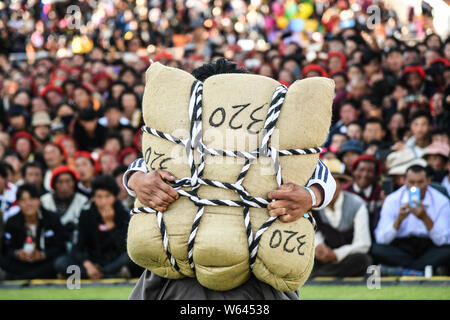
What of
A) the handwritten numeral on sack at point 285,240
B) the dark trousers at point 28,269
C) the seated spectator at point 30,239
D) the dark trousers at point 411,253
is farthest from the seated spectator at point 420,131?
the handwritten numeral on sack at point 285,240

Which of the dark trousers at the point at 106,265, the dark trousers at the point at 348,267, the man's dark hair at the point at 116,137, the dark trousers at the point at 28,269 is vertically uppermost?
the man's dark hair at the point at 116,137

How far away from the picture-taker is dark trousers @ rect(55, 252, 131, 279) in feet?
25.3

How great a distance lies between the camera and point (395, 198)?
24.9 ft

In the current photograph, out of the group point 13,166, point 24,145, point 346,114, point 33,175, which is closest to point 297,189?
point 33,175

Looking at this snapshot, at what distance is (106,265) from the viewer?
25.7 feet

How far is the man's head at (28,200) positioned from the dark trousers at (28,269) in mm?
561

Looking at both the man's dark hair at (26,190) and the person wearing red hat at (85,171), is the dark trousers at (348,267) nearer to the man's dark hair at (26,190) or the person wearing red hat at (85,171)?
the person wearing red hat at (85,171)

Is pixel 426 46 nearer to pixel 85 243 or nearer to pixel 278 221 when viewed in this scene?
pixel 85 243

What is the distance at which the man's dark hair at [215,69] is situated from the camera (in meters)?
3.48

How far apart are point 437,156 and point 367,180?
93 centimetres

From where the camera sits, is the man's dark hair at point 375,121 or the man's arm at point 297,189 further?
the man's dark hair at point 375,121

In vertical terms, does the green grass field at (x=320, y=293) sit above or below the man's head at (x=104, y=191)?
below

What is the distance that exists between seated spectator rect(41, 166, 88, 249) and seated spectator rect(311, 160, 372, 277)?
2.88 metres

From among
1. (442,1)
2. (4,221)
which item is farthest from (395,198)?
(442,1)
